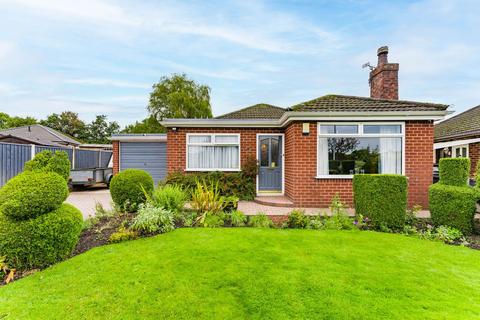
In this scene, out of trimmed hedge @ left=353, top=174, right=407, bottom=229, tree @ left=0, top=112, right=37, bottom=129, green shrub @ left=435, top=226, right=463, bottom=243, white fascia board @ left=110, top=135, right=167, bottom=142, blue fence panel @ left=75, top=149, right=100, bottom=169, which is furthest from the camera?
tree @ left=0, top=112, right=37, bottom=129

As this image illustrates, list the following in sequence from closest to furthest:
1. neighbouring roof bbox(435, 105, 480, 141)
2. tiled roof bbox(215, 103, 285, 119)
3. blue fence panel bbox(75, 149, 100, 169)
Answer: neighbouring roof bbox(435, 105, 480, 141) < tiled roof bbox(215, 103, 285, 119) < blue fence panel bbox(75, 149, 100, 169)

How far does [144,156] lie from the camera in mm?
12984

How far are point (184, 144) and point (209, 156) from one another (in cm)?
111

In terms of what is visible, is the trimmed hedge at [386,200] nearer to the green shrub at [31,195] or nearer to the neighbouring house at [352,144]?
the neighbouring house at [352,144]

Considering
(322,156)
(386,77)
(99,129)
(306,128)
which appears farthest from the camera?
(99,129)

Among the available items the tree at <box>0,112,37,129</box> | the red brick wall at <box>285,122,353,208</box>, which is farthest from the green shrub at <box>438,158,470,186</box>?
the tree at <box>0,112,37,129</box>

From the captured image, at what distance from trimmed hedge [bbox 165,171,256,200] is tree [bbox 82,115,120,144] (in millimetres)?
40534

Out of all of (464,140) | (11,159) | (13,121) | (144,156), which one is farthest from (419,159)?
(13,121)

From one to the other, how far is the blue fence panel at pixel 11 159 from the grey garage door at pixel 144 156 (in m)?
4.26

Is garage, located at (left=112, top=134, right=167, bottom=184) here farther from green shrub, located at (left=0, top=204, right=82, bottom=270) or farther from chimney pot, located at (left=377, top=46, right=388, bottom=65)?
chimney pot, located at (left=377, top=46, right=388, bottom=65)

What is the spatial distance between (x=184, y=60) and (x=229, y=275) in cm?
1396

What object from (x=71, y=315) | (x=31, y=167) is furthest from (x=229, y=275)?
(x=31, y=167)

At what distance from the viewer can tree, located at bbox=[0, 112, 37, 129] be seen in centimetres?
3753

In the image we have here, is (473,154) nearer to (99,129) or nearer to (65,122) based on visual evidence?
(65,122)
